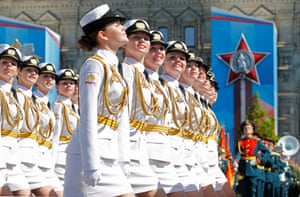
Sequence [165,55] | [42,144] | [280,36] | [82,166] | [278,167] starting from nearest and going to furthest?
1. [82,166]
2. [165,55]
3. [42,144]
4. [278,167]
5. [280,36]

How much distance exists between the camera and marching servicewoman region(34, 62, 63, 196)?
11.1 meters

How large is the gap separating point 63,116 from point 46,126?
60 centimetres

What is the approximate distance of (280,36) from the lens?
54469 mm

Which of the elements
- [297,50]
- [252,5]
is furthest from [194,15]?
[297,50]

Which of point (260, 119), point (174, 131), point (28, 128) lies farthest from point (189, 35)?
point (174, 131)

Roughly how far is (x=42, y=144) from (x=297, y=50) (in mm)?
45041

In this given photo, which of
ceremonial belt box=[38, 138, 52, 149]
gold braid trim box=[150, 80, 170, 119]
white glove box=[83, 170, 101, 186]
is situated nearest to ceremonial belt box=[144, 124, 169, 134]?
gold braid trim box=[150, 80, 170, 119]

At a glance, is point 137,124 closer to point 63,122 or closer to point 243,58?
point 63,122

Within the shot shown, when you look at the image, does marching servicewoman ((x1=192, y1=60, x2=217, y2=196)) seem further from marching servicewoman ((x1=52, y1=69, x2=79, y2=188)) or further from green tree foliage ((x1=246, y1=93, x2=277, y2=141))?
green tree foliage ((x1=246, y1=93, x2=277, y2=141))

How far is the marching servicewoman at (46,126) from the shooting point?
11078 millimetres

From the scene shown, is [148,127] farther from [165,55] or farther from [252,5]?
[252,5]

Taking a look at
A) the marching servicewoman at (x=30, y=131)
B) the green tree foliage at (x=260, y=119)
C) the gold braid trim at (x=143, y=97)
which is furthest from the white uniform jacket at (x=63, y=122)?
the green tree foliage at (x=260, y=119)

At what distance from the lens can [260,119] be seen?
4406 centimetres

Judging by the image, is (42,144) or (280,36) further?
(280,36)
